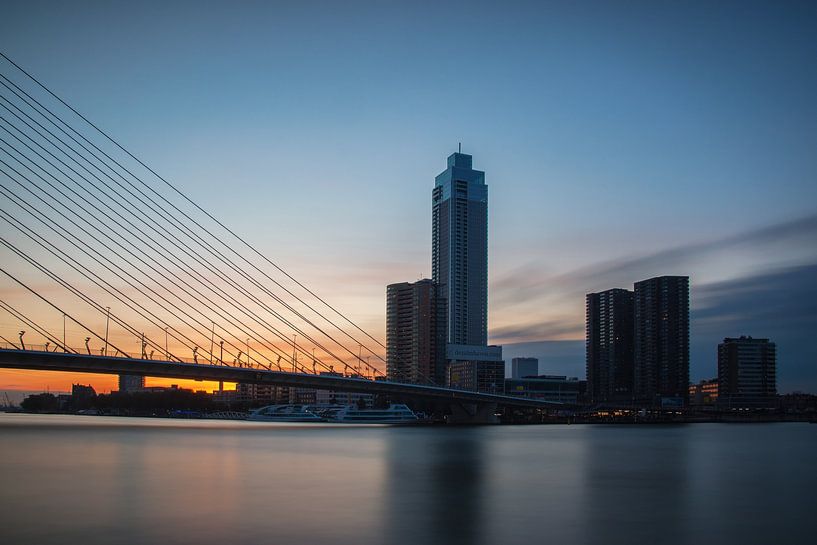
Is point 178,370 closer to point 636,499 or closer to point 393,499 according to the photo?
point 393,499

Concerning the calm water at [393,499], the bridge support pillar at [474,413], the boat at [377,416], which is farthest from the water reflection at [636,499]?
the boat at [377,416]

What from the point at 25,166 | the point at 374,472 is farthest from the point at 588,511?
the point at 25,166

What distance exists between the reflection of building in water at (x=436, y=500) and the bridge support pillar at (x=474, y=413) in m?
81.1

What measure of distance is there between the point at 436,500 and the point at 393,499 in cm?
164

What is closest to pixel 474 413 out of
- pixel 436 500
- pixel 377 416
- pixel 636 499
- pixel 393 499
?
pixel 377 416

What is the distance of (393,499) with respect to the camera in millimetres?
27531

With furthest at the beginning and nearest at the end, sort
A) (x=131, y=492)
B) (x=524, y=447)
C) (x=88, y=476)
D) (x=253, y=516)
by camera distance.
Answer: (x=524, y=447)
(x=88, y=476)
(x=131, y=492)
(x=253, y=516)

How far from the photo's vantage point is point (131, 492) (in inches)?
1124

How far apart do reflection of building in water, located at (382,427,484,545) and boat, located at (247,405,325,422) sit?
99.9 m

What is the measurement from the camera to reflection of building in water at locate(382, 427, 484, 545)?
67.7 feet

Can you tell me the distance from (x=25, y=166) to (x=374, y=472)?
38.6m

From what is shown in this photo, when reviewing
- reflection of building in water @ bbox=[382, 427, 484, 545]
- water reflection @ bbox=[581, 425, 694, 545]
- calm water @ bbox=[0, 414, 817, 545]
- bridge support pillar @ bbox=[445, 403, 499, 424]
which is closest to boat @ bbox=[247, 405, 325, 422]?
bridge support pillar @ bbox=[445, 403, 499, 424]

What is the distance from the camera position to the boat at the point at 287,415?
146 meters

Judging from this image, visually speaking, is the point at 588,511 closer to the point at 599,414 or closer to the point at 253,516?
the point at 253,516
